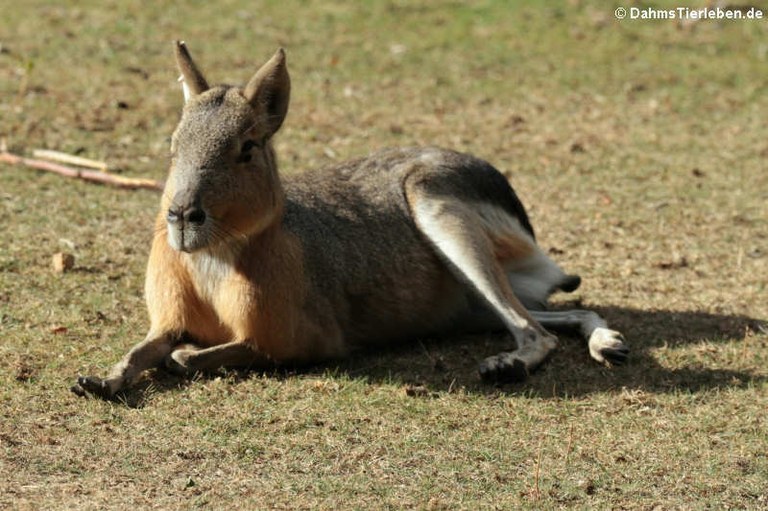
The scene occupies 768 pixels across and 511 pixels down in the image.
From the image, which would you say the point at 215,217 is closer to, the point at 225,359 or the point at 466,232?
the point at 225,359

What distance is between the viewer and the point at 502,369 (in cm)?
571

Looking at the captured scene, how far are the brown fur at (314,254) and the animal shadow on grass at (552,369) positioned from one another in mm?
74

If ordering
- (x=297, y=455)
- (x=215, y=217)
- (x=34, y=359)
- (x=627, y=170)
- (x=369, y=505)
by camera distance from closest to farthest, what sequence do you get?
1. (x=369, y=505)
2. (x=297, y=455)
3. (x=215, y=217)
4. (x=34, y=359)
5. (x=627, y=170)

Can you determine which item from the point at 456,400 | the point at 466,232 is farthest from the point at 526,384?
the point at 466,232

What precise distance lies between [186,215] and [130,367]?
2.42 feet

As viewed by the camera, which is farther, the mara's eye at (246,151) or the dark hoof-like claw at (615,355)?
the dark hoof-like claw at (615,355)

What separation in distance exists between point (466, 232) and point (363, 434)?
1508 millimetres

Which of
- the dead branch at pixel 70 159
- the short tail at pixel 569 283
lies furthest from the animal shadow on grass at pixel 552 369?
the dead branch at pixel 70 159

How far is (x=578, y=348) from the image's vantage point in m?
6.30

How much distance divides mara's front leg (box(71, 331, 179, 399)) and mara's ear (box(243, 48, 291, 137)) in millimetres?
1005

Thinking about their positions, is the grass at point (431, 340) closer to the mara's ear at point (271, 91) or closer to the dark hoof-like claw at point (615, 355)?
the dark hoof-like claw at point (615, 355)

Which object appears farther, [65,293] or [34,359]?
[65,293]

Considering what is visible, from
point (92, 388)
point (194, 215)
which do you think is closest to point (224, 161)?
point (194, 215)

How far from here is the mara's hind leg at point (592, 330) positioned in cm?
601
